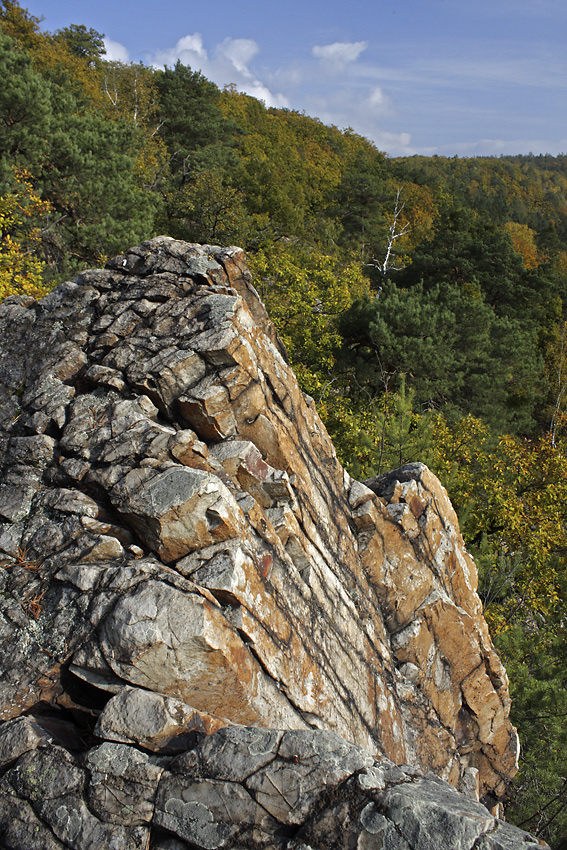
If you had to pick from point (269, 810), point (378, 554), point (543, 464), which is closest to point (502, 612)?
point (543, 464)

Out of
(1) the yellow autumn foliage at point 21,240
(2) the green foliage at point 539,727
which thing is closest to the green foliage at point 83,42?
(1) the yellow autumn foliage at point 21,240

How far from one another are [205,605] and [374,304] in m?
21.6

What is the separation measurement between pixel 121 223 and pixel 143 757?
67.5 feet

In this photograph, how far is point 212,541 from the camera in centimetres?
500

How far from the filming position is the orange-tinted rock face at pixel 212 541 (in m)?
4.52

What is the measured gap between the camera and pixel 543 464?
18.8m

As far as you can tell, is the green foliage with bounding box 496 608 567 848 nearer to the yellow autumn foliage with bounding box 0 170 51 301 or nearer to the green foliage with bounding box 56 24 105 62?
the yellow autumn foliage with bounding box 0 170 51 301

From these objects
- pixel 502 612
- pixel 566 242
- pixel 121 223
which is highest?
pixel 566 242

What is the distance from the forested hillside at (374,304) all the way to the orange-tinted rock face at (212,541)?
13.9ft

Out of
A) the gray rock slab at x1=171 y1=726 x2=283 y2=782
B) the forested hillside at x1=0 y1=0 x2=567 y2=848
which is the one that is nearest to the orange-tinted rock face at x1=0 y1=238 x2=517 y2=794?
the gray rock slab at x1=171 y1=726 x2=283 y2=782

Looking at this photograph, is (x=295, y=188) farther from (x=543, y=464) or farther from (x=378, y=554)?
(x=378, y=554)

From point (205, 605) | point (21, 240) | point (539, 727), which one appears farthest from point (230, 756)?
point (21, 240)

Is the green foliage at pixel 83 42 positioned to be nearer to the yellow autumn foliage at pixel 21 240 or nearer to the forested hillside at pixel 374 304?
the forested hillside at pixel 374 304

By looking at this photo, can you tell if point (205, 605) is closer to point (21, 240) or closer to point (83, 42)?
point (21, 240)
